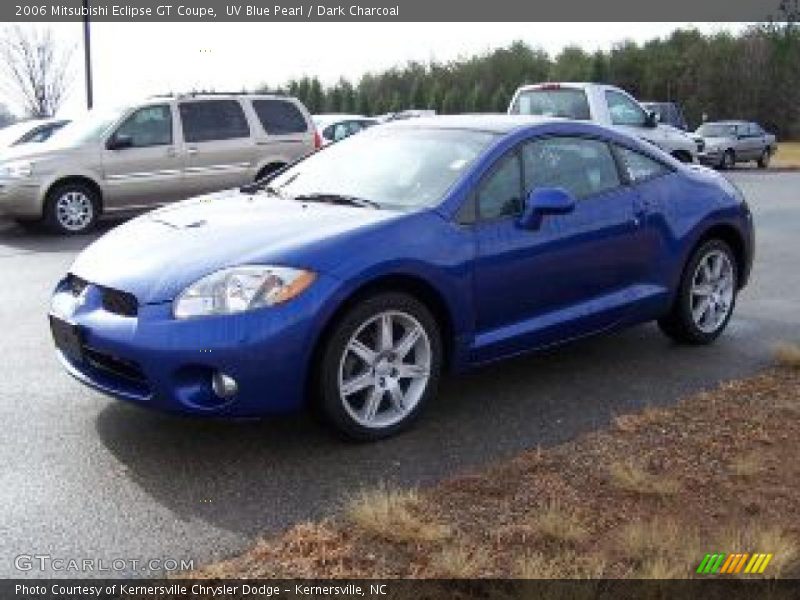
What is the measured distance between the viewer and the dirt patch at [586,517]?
3.28 metres

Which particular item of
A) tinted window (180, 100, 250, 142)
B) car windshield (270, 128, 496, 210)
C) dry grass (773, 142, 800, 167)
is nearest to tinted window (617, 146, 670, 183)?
car windshield (270, 128, 496, 210)

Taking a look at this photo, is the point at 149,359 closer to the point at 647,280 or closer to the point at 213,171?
the point at 647,280

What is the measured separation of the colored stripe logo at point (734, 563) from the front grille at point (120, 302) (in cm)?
248

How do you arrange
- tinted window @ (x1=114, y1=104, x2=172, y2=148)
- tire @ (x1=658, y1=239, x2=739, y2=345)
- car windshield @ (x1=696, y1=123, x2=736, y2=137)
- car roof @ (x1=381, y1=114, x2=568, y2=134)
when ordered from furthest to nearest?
car windshield @ (x1=696, y1=123, x2=736, y2=137)
tinted window @ (x1=114, y1=104, x2=172, y2=148)
tire @ (x1=658, y1=239, x2=739, y2=345)
car roof @ (x1=381, y1=114, x2=568, y2=134)

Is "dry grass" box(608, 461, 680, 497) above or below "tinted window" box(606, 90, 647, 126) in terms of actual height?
below

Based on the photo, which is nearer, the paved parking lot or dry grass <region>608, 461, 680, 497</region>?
the paved parking lot

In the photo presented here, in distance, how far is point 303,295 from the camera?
163 inches

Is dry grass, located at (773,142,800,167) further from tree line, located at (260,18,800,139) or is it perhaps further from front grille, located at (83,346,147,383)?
front grille, located at (83,346,147,383)

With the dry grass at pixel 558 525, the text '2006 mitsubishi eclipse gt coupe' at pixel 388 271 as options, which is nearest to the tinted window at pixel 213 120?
the text '2006 mitsubishi eclipse gt coupe' at pixel 388 271

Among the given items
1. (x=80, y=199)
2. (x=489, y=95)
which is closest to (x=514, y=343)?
(x=80, y=199)

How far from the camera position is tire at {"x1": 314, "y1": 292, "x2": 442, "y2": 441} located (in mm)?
4266

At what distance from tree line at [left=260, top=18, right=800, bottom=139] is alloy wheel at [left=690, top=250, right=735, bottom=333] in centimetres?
4427

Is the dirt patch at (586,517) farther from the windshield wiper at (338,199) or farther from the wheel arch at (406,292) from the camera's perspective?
the windshield wiper at (338,199)

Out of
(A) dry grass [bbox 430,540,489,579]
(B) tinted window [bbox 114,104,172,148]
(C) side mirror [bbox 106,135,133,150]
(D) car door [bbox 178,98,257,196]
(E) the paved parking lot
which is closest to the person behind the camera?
(A) dry grass [bbox 430,540,489,579]
